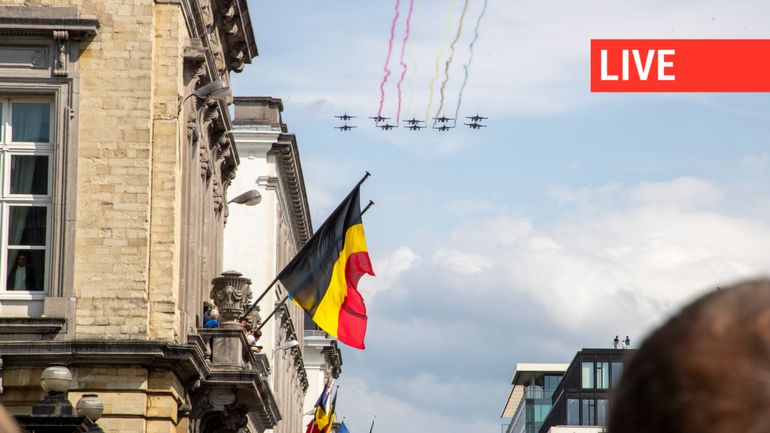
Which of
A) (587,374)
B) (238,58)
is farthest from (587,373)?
(238,58)

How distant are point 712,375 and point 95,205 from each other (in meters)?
26.4

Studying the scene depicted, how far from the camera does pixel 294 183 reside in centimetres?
6444

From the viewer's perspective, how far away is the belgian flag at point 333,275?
31953mm

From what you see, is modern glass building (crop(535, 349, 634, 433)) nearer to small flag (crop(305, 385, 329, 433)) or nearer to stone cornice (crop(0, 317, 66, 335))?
small flag (crop(305, 385, 329, 433))

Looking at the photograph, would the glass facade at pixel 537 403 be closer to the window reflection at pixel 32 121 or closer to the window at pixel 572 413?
the window at pixel 572 413

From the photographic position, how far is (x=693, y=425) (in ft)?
6.75

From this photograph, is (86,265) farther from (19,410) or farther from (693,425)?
(693,425)

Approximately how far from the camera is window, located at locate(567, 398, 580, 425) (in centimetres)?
13512

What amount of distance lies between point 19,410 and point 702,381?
25.9m

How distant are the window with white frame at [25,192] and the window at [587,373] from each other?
108 metres

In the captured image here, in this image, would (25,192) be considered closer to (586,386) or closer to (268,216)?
(268,216)

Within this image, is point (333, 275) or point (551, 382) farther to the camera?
point (551, 382)

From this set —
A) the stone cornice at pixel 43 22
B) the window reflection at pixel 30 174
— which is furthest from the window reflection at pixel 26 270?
the stone cornice at pixel 43 22

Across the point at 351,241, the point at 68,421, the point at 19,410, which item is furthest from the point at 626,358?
the point at 351,241
